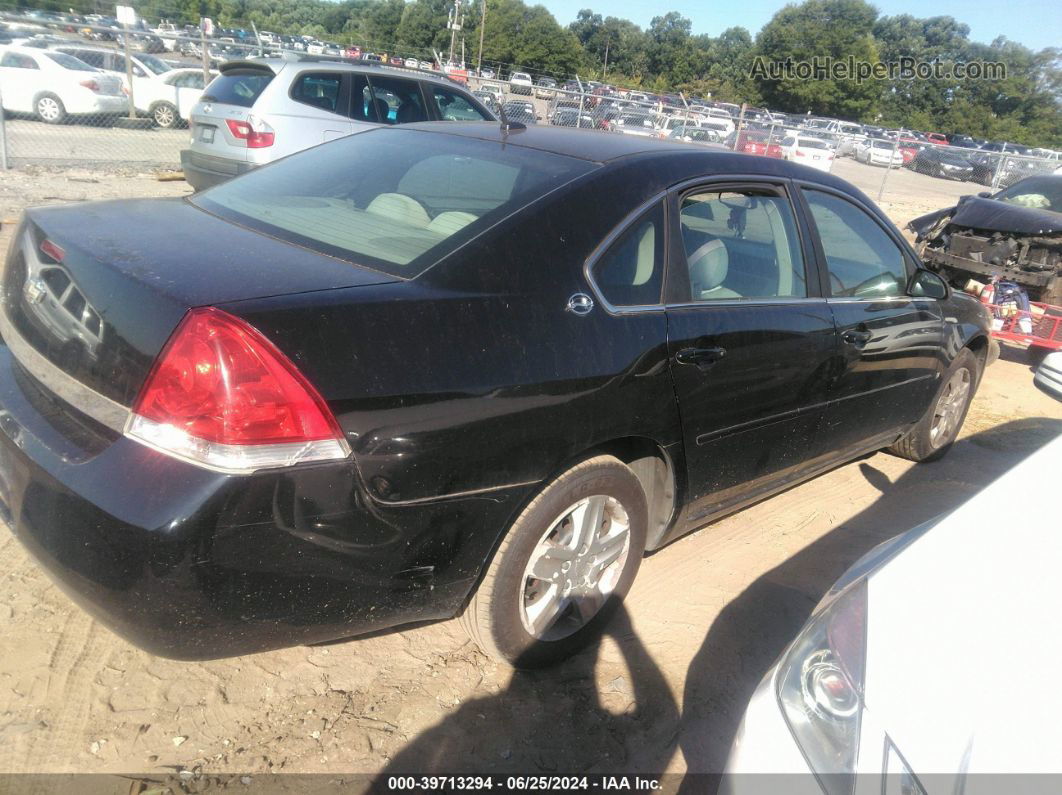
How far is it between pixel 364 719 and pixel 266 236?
1.50 metres

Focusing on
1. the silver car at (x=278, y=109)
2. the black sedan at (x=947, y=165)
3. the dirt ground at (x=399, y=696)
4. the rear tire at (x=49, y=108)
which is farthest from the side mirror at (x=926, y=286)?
the black sedan at (x=947, y=165)

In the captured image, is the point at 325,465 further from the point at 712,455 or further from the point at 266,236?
the point at 712,455

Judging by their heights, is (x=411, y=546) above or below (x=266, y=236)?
below

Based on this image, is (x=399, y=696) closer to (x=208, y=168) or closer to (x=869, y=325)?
(x=869, y=325)

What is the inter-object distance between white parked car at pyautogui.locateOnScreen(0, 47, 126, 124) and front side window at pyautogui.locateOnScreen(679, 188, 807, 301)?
1654 centimetres

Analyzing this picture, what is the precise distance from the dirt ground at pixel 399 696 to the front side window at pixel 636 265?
1.27 metres

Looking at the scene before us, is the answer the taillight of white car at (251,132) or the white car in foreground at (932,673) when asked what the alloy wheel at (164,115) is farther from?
the white car in foreground at (932,673)

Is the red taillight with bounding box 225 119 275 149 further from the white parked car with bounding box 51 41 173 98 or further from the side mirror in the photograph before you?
the white parked car with bounding box 51 41 173 98

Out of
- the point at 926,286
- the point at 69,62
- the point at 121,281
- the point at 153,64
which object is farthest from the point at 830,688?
the point at 153,64

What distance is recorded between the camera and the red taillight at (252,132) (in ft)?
27.3

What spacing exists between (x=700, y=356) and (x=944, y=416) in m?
2.86

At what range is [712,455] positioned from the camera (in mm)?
2949

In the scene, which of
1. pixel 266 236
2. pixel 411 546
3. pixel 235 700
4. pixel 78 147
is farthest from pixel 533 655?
pixel 78 147

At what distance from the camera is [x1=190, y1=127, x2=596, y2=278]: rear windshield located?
242 cm
